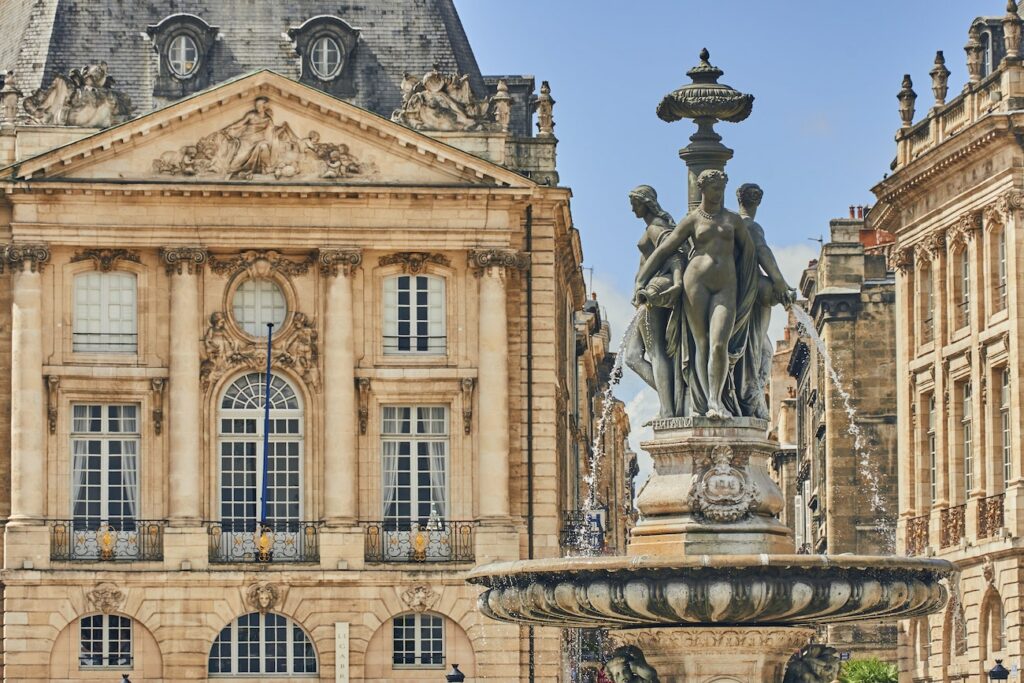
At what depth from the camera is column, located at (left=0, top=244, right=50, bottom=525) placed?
64.9 meters

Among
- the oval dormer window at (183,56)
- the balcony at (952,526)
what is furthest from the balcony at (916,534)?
the oval dormer window at (183,56)

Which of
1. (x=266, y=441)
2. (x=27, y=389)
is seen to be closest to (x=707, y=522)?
(x=266, y=441)

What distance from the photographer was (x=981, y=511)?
210 ft

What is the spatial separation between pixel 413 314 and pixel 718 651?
39853mm

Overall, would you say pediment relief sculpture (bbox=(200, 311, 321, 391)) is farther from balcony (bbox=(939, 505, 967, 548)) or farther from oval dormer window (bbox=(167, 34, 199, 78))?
balcony (bbox=(939, 505, 967, 548))

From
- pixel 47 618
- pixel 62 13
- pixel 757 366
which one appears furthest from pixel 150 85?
pixel 757 366

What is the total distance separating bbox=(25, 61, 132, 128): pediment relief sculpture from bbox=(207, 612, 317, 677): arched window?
461 inches

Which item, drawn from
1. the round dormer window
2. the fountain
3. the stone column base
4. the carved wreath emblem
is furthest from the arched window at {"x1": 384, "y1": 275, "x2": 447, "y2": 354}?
the stone column base

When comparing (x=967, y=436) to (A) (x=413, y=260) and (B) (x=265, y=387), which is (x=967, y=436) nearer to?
(A) (x=413, y=260)

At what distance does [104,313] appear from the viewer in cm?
6606

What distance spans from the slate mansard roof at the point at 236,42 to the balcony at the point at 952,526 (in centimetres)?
1500

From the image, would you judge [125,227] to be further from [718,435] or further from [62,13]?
[718,435]

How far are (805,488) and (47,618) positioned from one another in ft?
153

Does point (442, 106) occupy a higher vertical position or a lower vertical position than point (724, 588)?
higher
